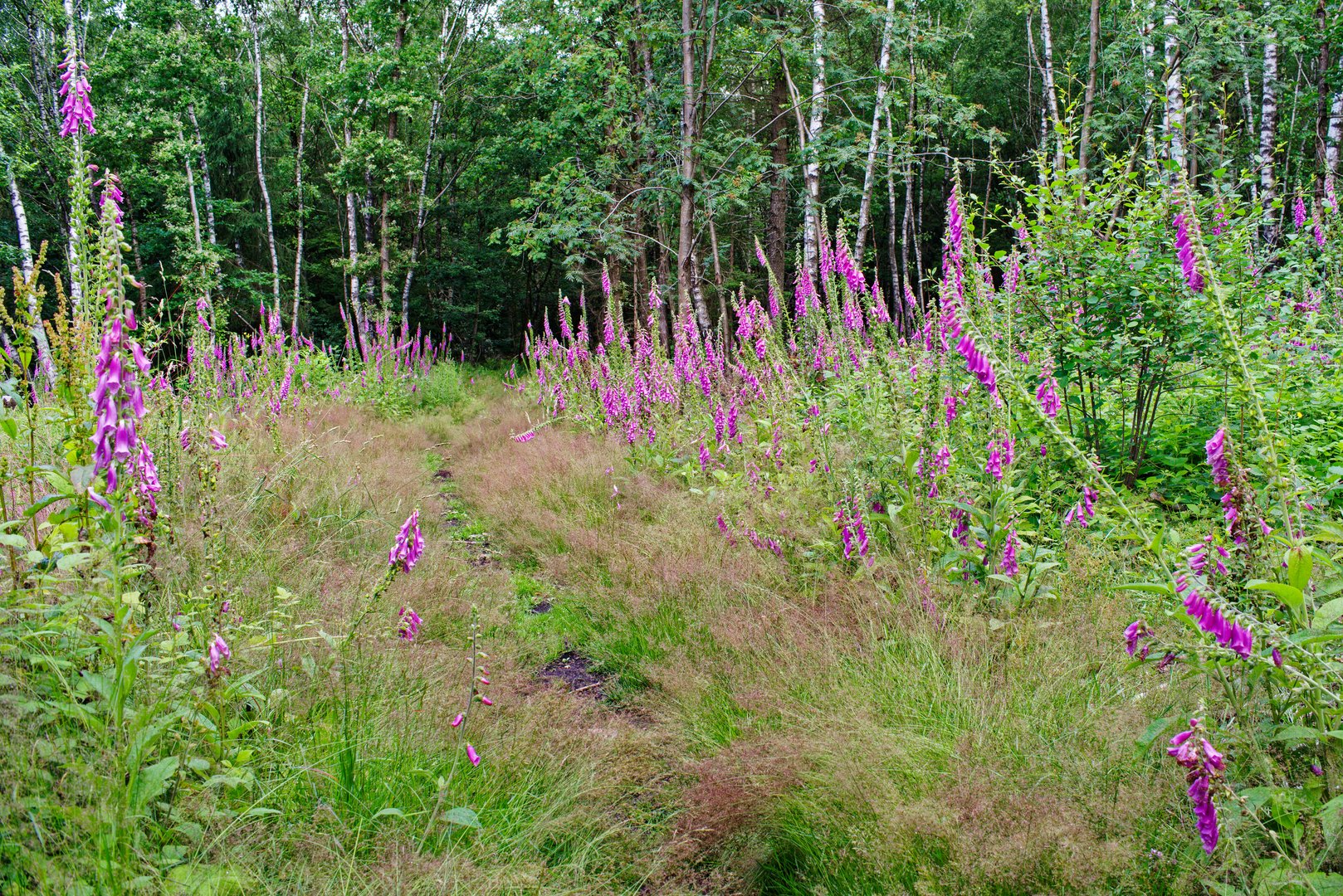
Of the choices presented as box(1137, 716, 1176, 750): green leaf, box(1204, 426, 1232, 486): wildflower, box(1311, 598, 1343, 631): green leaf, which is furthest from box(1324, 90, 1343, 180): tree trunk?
box(1137, 716, 1176, 750): green leaf

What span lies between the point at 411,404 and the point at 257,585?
30.0ft

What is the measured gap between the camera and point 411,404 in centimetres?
1199

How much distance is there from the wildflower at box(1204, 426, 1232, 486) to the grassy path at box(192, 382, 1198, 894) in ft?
2.49

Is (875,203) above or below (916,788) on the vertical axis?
above

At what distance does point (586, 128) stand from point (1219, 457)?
13283mm

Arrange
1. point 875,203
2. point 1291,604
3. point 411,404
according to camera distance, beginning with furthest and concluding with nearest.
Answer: point 875,203, point 411,404, point 1291,604

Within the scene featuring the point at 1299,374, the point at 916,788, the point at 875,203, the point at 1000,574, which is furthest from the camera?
the point at 875,203

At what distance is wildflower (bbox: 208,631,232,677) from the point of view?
1.96 m

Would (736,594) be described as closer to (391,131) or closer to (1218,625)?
(1218,625)

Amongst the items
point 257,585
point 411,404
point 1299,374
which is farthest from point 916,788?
point 411,404

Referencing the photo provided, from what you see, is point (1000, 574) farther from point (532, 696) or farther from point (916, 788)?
point (532, 696)

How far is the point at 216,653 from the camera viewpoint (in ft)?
6.45

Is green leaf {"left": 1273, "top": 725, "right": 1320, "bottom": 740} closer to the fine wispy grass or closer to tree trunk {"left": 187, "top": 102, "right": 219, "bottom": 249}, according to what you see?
the fine wispy grass

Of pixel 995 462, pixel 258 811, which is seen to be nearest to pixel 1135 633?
pixel 995 462
